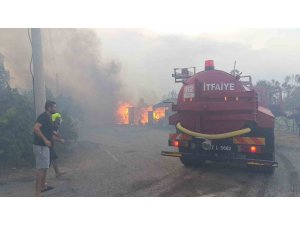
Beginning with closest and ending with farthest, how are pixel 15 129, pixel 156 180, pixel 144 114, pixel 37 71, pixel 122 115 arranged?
1. pixel 156 180
2. pixel 37 71
3. pixel 15 129
4. pixel 144 114
5. pixel 122 115

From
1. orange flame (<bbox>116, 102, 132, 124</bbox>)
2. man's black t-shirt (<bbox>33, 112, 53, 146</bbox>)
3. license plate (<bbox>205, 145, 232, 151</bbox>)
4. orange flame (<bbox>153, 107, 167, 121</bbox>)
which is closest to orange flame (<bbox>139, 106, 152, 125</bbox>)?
orange flame (<bbox>153, 107, 167, 121</bbox>)

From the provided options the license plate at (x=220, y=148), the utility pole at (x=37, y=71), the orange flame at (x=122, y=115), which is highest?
the utility pole at (x=37, y=71)

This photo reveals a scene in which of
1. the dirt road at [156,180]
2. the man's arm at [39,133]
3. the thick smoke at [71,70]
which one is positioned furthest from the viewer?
the thick smoke at [71,70]

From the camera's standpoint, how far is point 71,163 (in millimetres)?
9070

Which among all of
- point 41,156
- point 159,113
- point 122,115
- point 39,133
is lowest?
point 122,115

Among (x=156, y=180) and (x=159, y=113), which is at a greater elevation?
(x=159, y=113)

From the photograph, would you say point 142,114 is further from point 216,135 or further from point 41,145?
point 41,145

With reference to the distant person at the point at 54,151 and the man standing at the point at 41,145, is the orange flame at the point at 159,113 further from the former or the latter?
the man standing at the point at 41,145

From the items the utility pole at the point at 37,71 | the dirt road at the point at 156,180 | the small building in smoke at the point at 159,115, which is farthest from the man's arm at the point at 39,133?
the small building in smoke at the point at 159,115

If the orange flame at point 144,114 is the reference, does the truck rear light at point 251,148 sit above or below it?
above

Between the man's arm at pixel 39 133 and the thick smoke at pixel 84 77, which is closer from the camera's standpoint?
the man's arm at pixel 39 133

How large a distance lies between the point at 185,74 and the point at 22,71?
22.7 meters

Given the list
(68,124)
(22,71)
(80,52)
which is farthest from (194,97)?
(80,52)

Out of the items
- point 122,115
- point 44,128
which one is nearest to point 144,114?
point 122,115
